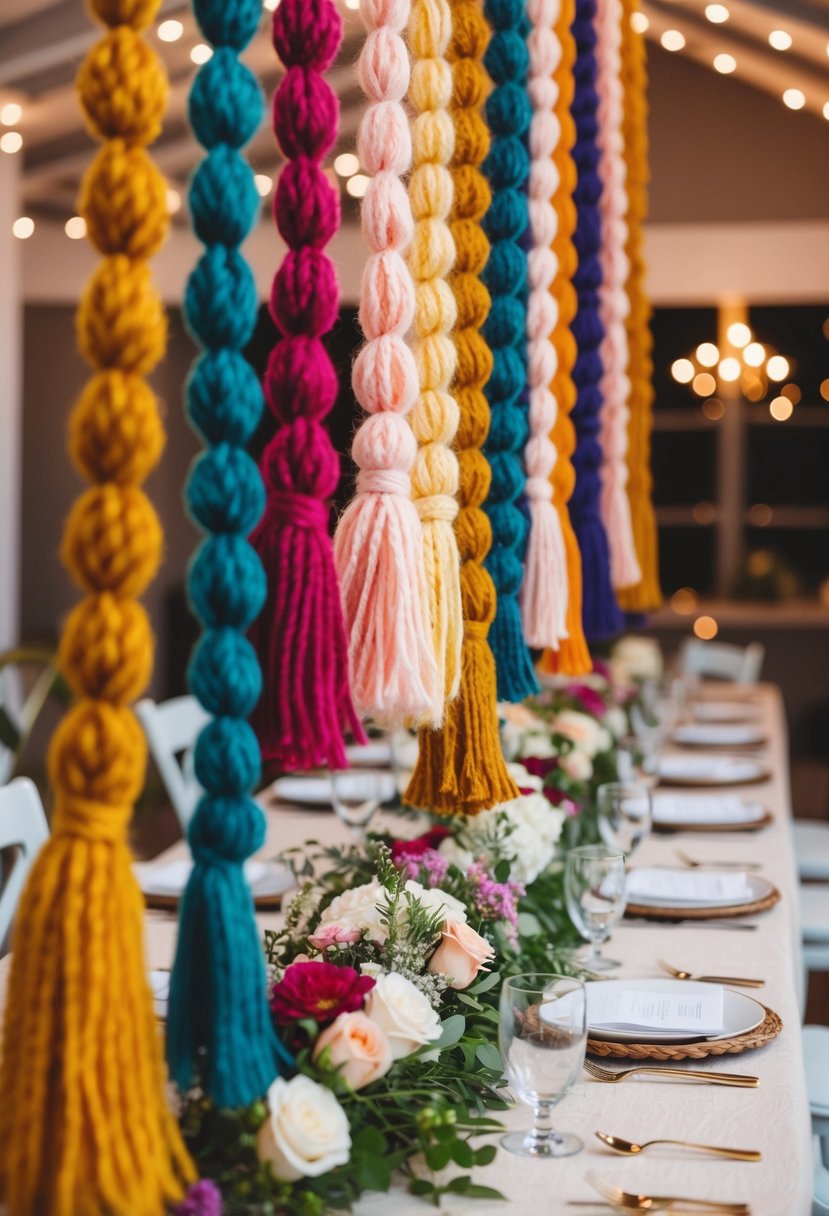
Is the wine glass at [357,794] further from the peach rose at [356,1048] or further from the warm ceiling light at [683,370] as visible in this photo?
the warm ceiling light at [683,370]

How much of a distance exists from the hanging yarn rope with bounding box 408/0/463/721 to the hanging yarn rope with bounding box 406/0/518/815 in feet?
0.17

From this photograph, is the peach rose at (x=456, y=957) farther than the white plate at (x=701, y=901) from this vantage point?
No

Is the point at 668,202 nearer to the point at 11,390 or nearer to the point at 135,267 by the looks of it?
the point at 11,390

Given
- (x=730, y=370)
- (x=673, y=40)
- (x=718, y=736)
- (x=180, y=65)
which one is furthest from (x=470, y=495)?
(x=673, y=40)

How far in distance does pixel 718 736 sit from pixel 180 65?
11.8 ft

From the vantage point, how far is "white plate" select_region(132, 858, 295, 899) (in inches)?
78.7

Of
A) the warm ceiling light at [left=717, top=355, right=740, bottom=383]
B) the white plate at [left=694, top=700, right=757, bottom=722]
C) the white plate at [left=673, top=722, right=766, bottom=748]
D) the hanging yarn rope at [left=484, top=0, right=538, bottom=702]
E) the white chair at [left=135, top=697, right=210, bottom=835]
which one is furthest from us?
the warm ceiling light at [left=717, top=355, right=740, bottom=383]

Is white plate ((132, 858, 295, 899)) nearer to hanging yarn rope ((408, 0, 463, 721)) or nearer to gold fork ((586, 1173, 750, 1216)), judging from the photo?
hanging yarn rope ((408, 0, 463, 721))

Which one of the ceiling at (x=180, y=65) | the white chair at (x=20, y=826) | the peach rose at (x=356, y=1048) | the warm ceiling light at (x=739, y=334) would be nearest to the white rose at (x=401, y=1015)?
the peach rose at (x=356, y=1048)

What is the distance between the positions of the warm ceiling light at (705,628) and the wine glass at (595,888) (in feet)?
17.1

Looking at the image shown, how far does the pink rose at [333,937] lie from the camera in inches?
48.9

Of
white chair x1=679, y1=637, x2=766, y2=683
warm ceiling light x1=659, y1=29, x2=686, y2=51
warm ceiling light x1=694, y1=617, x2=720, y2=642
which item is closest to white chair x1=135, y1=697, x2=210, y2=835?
white chair x1=679, y1=637, x2=766, y2=683

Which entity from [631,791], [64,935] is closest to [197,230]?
[64,935]

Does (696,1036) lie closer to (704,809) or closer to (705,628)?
(704,809)
